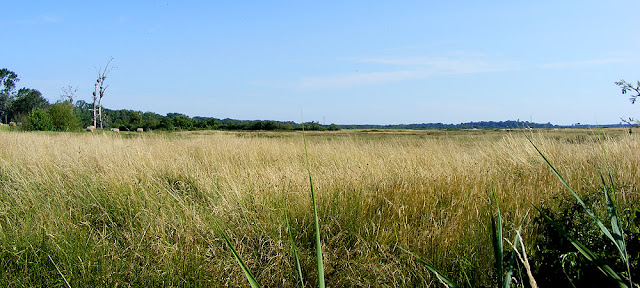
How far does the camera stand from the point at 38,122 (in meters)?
30.7

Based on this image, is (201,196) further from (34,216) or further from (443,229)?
(443,229)

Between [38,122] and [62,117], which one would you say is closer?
[38,122]

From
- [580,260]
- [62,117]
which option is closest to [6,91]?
[62,117]

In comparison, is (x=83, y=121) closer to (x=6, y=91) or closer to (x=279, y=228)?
(x=6, y=91)

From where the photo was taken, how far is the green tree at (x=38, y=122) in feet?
99.8

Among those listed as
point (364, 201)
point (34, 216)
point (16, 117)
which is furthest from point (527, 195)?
point (16, 117)

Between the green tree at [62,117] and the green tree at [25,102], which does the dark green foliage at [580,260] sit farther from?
the green tree at [25,102]

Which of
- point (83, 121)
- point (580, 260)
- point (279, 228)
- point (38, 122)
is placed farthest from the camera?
point (83, 121)

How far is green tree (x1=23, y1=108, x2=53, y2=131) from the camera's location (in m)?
30.4

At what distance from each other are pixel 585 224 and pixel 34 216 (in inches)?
198

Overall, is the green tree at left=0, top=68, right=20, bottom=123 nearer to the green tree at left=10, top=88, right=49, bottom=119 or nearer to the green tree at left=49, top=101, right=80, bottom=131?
the green tree at left=10, top=88, right=49, bottom=119

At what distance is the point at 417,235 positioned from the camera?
354 cm

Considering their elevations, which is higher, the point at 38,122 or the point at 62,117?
the point at 62,117

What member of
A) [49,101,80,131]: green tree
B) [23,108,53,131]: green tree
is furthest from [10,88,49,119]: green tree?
[23,108,53,131]: green tree
